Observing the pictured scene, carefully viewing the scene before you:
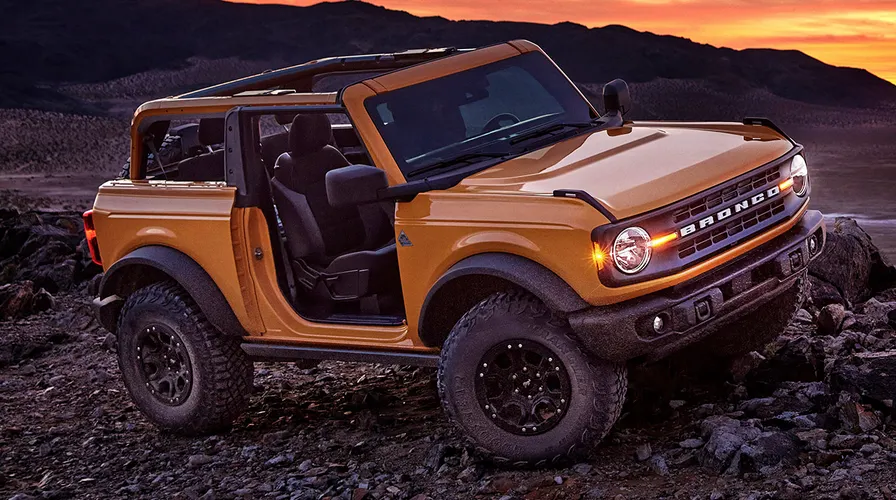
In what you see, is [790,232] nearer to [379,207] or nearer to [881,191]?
[379,207]

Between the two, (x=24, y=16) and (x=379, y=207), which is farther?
(x=24, y=16)

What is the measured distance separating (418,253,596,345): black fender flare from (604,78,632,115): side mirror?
2.04 m

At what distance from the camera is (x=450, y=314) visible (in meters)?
6.37

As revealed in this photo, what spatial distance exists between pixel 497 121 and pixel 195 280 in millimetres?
2022

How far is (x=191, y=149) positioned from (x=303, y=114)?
5.03 feet

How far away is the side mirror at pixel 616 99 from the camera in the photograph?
7633mm

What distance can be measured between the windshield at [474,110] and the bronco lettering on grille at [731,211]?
129cm

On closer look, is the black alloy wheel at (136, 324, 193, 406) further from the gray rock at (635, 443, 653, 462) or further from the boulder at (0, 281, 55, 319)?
the boulder at (0, 281, 55, 319)

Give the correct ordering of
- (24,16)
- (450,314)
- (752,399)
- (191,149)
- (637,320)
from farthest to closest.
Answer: (24,16) → (191,149) → (752,399) → (450,314) → (637,320)

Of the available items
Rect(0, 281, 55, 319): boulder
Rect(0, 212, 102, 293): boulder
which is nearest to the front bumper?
Rect(0, 281, 55, 319): boulder

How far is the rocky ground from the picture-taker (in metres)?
5.94

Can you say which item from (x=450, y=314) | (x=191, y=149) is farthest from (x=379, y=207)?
(x=191, y=149)

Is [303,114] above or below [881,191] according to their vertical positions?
above

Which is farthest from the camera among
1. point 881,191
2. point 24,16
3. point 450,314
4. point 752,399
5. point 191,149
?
point 24,16
